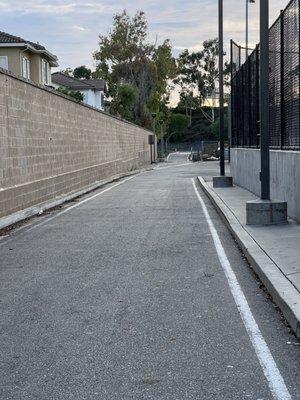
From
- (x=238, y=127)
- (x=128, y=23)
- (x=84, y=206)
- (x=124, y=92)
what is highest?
(x=128, y=23)

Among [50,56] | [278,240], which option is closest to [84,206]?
[278,240]

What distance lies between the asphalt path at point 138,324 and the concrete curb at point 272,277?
0.12 metres

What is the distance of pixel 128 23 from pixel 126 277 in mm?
81533

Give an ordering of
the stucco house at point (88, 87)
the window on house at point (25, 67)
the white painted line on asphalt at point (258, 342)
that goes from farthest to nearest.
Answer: the stucco house at point (88, 87)
the window on house at point (25, 67)
the white painted line on asphalt at point (258, 342)

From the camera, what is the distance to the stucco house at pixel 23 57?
4616 centimetres

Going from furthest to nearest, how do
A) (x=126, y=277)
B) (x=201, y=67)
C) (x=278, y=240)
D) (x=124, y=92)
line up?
(x=201, y=67) < (x=124, y=92) < (x=278, y=240) < (x=126, y=277)

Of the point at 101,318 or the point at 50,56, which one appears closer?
the point at 101,318

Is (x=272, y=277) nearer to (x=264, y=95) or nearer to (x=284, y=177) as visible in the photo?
(x=264, y=95)

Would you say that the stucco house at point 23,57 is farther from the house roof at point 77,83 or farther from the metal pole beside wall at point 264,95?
the metal pole beside wall at point 264,95

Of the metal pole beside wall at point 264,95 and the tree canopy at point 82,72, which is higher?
the tree canopy at point 82,72

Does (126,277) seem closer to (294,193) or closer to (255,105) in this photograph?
(294,193)

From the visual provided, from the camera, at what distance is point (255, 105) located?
20031mm

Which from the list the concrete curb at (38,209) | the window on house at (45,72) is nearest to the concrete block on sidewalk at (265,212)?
the concrete curb at (38,209)

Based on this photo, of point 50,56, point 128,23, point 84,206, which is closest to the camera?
point 84,206
